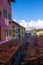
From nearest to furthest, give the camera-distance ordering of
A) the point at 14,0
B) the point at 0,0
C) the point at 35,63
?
the point at 35,63 < the point at 0,0 < the point at 14,0

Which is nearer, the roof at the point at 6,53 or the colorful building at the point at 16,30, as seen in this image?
the roof at the point at 6,53

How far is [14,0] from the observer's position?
27953mm

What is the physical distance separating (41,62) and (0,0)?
14.8 meters

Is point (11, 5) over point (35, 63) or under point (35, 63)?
over

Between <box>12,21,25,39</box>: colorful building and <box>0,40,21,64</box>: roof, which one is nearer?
<box>0,40,21,64</box>: roof

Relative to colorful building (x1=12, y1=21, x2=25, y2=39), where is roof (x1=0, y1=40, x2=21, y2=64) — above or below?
below

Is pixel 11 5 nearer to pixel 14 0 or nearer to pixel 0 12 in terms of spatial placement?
pixel 14 0

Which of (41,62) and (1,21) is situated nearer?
(41,62)

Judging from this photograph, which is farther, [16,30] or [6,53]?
[16,30]

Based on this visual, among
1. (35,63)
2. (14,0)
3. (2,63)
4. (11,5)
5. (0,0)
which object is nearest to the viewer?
(2,63)

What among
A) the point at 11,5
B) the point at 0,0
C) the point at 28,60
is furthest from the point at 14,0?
the point at 28,60

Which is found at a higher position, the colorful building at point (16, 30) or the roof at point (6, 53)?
the colorful building at point (16, 30)

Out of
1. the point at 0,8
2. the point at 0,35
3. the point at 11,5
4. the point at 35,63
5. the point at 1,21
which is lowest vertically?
the point at 35,63

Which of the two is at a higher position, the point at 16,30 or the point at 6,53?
the point at 16,30
